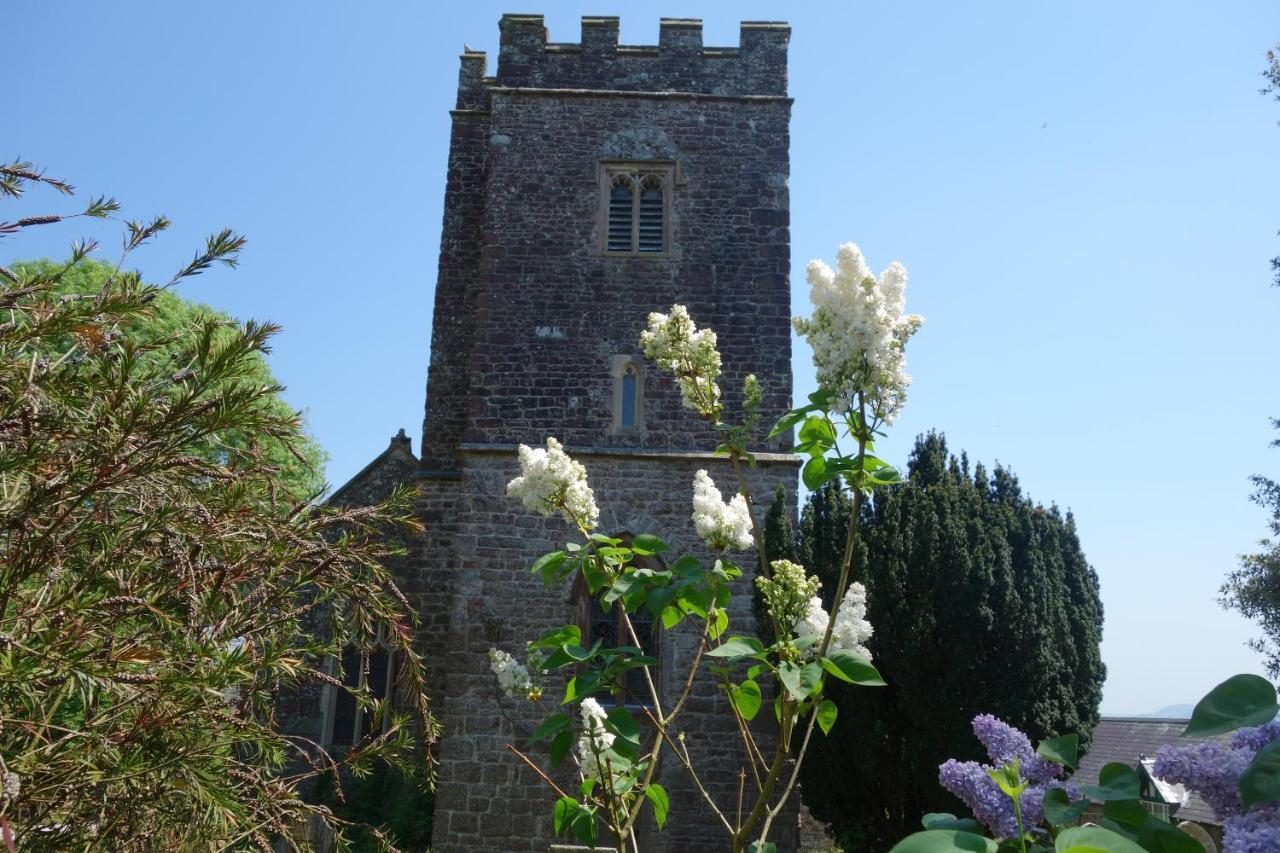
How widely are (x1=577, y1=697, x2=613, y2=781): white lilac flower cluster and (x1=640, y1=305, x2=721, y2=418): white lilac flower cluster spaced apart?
43.9 inches

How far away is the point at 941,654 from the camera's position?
941 cm

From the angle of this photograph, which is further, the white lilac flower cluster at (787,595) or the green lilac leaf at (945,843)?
the white lilac flower cluster at (787,595)

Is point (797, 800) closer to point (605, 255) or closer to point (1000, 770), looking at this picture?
point (605, 255)

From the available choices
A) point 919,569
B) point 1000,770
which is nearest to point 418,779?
point 919,569

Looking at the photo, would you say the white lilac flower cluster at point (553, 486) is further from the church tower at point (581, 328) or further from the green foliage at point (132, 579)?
the church tower at point (581, 328)

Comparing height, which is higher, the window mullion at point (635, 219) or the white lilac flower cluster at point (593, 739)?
the window mullion at point (635, 219)

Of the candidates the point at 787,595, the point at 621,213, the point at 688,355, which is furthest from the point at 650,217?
the point at 787,595

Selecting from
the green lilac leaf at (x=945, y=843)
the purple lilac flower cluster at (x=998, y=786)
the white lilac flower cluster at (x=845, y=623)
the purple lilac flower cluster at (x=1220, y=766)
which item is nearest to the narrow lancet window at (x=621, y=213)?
the white lilac flower cluster at (x=845, y=623)

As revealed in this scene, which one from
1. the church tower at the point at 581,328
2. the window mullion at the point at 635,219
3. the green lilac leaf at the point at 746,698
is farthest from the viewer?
the window mullion at the point at 635,219

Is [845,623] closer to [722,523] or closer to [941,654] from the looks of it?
[722,523]

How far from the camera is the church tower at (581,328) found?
36.4ft

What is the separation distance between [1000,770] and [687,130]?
1224cm

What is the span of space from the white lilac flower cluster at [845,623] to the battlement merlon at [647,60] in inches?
449

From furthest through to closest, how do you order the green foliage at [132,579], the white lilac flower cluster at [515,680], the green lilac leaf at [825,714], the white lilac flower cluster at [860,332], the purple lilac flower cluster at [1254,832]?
1. the white lilac flower cluster at [515,680]
2. the green lilac leaf at [825,714]
3. the white lilac flower cluster at [860,332]
4. the green foliage at [132,579]
5. the purple lilac flower cluster at [1254,832]
